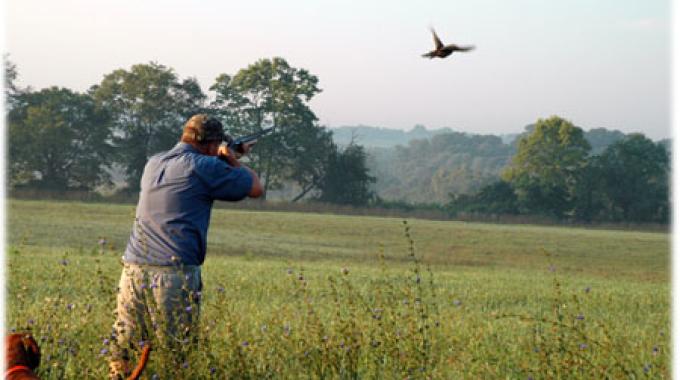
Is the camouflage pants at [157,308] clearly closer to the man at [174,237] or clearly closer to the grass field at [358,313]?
the man at [174,237]

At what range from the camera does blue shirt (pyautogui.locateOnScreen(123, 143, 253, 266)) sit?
238 inches

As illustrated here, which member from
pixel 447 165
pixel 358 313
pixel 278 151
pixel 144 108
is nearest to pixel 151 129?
pixel 144 108

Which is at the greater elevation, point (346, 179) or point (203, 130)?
point (346, 179)

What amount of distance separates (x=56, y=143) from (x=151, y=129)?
810 centimetres

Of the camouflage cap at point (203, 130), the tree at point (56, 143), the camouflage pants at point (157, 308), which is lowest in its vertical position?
the camouflage pants at point (157, 308)

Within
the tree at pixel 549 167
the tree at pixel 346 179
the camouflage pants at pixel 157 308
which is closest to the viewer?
the camouflage pants at pixel 157 308

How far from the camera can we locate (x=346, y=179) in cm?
7500

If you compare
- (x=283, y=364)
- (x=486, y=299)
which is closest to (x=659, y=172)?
(x=486, y=299)

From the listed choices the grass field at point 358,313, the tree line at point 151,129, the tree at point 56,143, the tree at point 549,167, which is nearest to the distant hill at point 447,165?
the tree at point 549,167

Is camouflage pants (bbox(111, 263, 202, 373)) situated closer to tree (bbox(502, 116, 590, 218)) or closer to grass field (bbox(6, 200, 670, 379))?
grass field (bbox(6, 200, 670, 379))

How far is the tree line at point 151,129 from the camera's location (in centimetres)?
6631

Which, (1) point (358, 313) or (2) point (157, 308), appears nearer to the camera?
(2) point (157, 308)

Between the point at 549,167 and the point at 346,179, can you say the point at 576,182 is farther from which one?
the point at 346,179

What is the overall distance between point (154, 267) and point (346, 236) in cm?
4149
